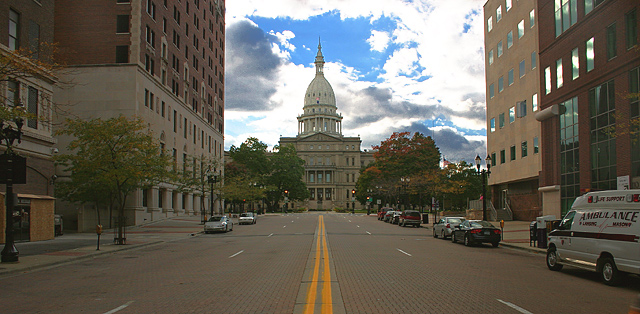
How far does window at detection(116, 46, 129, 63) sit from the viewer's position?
44094 millimetres

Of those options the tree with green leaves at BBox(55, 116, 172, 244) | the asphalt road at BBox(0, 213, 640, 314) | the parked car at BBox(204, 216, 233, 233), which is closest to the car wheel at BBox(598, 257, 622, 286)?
the asphalt road at BBox(0, 213, 640, 314)

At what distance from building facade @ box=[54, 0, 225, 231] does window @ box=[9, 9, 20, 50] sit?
6009 millimetres

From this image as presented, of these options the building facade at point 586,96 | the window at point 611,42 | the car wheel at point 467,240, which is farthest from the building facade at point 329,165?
the window at point 611,42

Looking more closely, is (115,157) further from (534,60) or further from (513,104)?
(513,104)

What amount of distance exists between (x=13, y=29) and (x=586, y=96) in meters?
32.3

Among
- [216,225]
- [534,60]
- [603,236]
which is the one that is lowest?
[216,225]

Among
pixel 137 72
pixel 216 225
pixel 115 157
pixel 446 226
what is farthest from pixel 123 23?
pixel 446 226

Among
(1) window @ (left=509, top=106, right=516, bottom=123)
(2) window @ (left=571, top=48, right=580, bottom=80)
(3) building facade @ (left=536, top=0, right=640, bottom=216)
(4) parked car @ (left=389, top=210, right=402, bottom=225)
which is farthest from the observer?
(4) parked car @ (left=389, top=210, right=402, bottom=225)

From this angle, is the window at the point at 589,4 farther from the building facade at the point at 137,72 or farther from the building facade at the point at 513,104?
the building facade at the point at 137,72

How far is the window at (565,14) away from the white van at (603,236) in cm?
1986

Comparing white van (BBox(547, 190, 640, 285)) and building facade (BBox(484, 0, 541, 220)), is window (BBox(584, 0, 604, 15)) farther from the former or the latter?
white van (BBox(547, 190, 640, 285))

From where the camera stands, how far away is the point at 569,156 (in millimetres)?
31516

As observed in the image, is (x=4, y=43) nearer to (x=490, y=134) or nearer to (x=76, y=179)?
(x=76, y=179)

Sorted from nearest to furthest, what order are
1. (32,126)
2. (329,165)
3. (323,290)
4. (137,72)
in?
1. (323,290)
2. (32,126)
3. (137,72)
4. (329,165)
